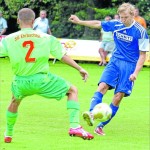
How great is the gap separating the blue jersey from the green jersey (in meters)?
2.07

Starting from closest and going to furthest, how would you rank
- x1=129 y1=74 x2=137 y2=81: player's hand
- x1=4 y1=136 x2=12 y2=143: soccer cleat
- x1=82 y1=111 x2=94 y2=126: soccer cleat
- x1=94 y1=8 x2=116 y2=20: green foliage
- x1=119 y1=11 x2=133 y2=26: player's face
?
x1=4 y1=136 x2=12 y2=143: soccer cleat → x1=82 y1=111 x2=94 y2=126: soccer cleat → x1=129 y1=74 x2=137 y2=81: player's hand → x1=119 y1=11 x2=133 y2=26: player's face → x1=94 y1=8 x2=116 y2=20: green foliage

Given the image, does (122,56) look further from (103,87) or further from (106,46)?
(106,46)

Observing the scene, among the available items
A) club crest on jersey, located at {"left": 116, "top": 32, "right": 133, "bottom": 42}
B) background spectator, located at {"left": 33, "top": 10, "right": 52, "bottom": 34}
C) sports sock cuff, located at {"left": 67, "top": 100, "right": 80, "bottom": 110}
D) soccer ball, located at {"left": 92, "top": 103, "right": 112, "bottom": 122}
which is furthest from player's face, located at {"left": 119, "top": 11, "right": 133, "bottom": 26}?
background spectator, located at {"left": 33, "top": 10, "right": 52, "bottom": 34}

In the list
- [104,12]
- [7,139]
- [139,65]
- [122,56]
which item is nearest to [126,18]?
[122,56]

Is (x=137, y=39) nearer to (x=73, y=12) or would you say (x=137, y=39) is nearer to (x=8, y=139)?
(x=8, y=139)

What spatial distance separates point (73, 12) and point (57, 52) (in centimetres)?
2193

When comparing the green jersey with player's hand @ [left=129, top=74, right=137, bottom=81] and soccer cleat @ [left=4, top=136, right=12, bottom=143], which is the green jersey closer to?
soccer cleat @ [left=4, top=136, right=12, bottom=143]

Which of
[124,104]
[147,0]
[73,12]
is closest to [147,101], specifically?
[124,104]

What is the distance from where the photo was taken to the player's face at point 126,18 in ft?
37.1

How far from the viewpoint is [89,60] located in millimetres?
26781

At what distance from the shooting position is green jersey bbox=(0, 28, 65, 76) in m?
9.64

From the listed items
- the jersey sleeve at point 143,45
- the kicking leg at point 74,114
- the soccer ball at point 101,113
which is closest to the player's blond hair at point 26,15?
the kicking leg at point 74,114

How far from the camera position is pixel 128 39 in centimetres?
1149

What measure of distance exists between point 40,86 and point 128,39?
2.33m
